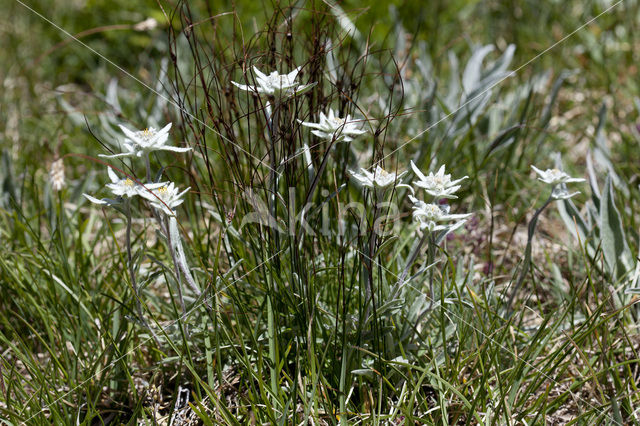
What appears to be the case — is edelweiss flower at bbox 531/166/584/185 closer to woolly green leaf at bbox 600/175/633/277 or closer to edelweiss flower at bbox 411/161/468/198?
edelweiss flower at bbox 411/161/468/198

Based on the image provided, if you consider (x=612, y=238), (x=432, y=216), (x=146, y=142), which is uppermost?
(x=146, y=142)

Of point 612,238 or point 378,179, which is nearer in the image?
point 378,179

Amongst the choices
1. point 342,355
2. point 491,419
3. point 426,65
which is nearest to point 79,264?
point 342,355

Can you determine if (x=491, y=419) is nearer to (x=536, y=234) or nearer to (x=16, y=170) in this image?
(x=536, y=234)

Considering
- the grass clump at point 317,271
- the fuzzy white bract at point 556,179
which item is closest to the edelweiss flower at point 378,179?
the grass clump at point 317,271

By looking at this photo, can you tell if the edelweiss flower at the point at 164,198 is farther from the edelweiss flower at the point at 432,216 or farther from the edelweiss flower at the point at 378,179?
the edelweiss flower at the point at 432,216

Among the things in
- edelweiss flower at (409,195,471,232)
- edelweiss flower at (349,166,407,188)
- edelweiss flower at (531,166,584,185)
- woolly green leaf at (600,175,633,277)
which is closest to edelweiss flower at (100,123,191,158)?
edelweiss flower at (349,166,407,188)

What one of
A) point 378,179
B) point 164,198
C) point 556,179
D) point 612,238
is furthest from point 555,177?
point 164,198

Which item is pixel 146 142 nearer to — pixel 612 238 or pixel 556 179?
pixel 556 179
